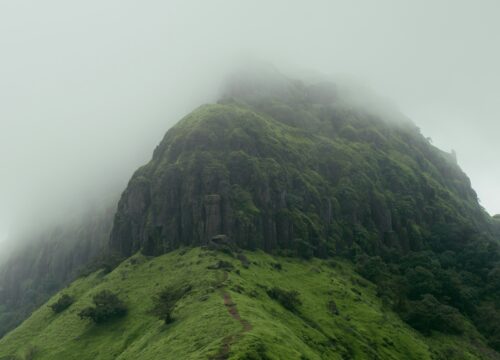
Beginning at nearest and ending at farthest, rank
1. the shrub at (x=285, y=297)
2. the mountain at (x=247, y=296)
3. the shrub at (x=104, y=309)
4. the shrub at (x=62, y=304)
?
the mountain at (x=247, y=296), the shrub at (x=285, y=297), the shrub at (x=104, y=309), the shrub at (x=62, y=304)

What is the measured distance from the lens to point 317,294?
145 m

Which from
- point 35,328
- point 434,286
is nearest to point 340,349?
point 434,286

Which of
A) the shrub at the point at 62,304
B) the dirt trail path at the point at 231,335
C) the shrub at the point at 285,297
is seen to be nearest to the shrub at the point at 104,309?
the shrub at the point at 62,304

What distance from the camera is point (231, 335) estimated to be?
8412 centimetres

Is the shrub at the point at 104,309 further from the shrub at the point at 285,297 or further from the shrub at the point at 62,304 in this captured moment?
the shrub at the point at 285,297

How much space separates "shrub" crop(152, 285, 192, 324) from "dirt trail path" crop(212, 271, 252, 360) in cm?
1103

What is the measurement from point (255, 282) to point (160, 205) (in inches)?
2894

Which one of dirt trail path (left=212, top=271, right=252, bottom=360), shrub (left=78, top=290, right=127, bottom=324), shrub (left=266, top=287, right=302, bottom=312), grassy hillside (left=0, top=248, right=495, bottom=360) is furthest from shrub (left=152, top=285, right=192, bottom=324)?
shrub (left=266, top=287, right=302, bottom=312)

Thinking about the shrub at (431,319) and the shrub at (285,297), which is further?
the shrub at (431,319)

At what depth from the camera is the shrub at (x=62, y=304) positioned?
158 metres

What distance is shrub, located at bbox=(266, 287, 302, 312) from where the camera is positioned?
126m

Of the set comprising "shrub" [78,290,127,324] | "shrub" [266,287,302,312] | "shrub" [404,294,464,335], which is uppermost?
"shrub" [266,287,302,312]

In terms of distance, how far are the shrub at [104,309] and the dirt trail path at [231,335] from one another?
108ft

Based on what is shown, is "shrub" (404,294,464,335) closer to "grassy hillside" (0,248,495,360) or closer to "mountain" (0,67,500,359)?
"mountain" (0,67,500,359)
